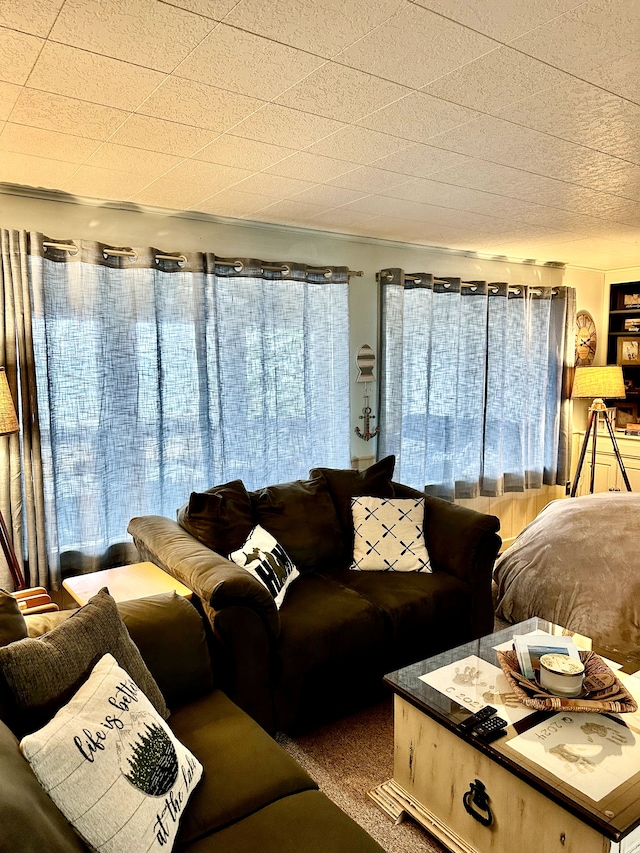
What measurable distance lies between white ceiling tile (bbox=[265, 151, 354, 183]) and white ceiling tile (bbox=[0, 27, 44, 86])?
1.03m

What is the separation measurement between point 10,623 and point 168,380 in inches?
Answer: 74.8

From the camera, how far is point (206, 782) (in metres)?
1.58

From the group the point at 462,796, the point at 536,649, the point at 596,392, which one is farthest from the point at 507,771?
the point at 596,392

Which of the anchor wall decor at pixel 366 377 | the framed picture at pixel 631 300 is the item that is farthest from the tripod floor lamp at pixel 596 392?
the anchor wall decor at pixel 366 377

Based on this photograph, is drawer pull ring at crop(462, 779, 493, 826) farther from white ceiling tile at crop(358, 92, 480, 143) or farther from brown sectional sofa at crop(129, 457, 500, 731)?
white ceiling tile at crop(358, 92, 480, 143)

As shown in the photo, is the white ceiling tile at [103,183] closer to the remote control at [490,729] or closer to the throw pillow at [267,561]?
the throw pillow at [267,561]

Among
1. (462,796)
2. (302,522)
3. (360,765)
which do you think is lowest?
(360,765)

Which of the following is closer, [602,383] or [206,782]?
[206,782]

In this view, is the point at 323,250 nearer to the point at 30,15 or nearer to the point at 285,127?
the point at 285,127

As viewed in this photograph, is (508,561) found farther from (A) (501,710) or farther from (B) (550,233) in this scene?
(B) (550,233)

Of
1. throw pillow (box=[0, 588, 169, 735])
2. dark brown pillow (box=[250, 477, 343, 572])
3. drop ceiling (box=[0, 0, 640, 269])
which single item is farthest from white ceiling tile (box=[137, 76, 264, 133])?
dark brown pillow (box=[250, 477, 343, 572])

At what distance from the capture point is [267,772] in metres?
1.62

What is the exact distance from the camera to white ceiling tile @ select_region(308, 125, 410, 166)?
85.2 inches

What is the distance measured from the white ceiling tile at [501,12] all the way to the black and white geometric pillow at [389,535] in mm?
2302
